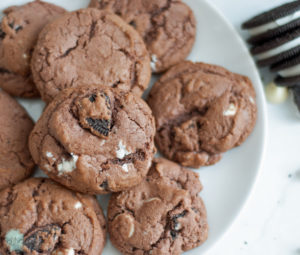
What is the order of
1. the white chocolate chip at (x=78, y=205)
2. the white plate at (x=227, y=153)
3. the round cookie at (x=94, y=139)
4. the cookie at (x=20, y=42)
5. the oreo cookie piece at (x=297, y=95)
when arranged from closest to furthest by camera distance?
the round cookie at (x=94, y=139), the white chocolate chip at (x=78, y=205), the cookie at (x=20, y=42), the white plate at (x=227, y=153), the oreo cookie piece at (x=297, y=95)

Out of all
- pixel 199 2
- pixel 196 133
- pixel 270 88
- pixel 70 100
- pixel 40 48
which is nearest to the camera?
pixel 70 100

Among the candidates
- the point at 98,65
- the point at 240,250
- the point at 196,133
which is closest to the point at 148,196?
the point at 196,133

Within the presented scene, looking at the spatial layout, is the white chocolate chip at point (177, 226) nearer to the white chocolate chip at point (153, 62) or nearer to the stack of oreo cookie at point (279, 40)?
the white chocolate chip at point (153, 62)

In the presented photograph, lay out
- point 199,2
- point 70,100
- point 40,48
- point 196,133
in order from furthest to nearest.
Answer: point 199,2, point 196,133, point 40,48, point 70,100

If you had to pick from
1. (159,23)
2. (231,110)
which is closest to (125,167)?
(231,110)

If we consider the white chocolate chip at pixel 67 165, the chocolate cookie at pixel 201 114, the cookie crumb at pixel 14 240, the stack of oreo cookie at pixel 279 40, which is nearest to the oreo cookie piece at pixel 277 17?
the stack of oreo cookie at pixel 279 40

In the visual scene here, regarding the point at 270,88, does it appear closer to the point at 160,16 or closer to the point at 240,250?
the point at 160,16

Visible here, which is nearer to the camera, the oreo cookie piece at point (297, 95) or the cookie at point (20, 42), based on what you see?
the cookie at point (20, 42)
